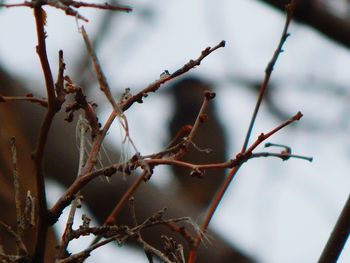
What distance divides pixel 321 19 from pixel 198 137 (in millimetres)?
2229

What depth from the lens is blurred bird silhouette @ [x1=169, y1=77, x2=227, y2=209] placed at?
4230 mm

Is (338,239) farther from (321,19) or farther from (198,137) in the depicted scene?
(198,137)

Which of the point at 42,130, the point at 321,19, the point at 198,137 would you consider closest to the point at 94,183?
the point at 321,19

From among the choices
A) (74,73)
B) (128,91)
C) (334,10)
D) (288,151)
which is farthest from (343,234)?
(74,73)

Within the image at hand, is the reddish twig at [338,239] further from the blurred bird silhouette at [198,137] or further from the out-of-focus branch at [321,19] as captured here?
the blurred bird silhouette at [198,137]

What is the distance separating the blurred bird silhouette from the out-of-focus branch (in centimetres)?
180

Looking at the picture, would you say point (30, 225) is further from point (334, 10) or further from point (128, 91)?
point (334, 10)

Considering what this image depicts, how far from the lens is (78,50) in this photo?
416 cm

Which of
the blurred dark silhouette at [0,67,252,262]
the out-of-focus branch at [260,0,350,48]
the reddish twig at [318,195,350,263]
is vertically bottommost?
the blurred dark silhouette at [0,67,252,262]

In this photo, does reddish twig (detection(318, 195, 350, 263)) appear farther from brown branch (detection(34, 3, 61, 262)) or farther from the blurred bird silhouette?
the blurred bird silhouette

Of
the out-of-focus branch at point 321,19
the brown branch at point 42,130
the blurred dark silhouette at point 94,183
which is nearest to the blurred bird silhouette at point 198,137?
the blurred dark silhouette at point 94,183

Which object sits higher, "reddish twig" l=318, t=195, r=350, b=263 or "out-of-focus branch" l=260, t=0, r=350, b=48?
"out-of-focus branch" l=260, t=0, r=350, b=48

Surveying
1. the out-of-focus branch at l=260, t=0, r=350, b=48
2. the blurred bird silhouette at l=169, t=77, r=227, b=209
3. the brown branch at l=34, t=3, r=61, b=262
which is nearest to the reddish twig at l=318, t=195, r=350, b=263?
the brown branch at l=34, t=3, r=61, b=262

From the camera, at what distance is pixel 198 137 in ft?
15.1
